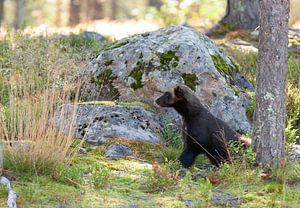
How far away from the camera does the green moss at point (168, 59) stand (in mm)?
10156

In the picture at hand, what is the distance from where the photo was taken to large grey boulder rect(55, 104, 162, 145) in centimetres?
909

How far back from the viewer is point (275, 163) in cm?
736

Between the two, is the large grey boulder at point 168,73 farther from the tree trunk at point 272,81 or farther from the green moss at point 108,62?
the tree trunk at point 272,81

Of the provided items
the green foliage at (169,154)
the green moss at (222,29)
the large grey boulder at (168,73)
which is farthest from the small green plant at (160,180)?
the green moss at (222,29)

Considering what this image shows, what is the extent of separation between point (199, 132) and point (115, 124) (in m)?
1.29

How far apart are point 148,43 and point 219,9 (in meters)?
22.8

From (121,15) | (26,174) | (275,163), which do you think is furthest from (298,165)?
(121,15)

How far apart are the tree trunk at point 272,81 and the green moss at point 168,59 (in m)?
2.77

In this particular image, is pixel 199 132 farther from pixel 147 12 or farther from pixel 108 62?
pixel 147 12

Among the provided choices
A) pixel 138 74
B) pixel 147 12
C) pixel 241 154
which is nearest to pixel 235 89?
pixel 138 74

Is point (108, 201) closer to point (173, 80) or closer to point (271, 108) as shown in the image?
point (271, 108)

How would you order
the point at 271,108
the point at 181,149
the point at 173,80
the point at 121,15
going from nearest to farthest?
1. the point at 271,108
2. the point at 181,149
3. the point at 173,80
4. the point at 121,15

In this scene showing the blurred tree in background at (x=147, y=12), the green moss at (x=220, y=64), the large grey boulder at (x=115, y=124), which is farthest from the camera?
the blurred tree in background at (x=147, y=12)

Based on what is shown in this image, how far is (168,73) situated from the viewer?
33.1ft
